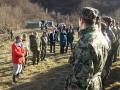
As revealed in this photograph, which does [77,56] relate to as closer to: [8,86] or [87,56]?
[87,56]

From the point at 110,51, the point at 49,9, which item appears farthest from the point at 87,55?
the point at 49,9

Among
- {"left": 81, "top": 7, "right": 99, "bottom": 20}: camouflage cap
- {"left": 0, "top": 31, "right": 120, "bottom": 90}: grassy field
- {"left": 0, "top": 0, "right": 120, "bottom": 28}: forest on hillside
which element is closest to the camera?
{"left": 81, "top": 7, "right": 99, "bottom": 20}: camouflage cap

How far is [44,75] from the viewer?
17.8m

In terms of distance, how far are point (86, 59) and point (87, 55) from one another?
6 centimetres

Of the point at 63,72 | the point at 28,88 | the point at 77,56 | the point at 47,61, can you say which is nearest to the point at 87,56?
the point at 77,56

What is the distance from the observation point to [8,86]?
15.8m

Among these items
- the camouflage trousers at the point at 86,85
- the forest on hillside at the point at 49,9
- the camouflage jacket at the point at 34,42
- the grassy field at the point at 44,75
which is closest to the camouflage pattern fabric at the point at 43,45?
the grassy field at the point at 44,75

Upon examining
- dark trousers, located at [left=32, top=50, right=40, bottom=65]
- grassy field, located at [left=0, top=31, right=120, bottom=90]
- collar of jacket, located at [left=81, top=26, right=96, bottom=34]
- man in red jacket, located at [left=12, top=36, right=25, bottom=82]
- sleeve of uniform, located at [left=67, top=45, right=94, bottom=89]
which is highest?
collar of jacket, located at [left=81, top=26, right=96, bottom=34]

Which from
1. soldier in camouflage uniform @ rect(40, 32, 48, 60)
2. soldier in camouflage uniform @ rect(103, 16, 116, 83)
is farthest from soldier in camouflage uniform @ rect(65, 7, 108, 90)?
soldier in camouflage uniform @ rect(40, 32, 48, 60)

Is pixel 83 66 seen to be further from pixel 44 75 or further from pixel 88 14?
pixel 44 75

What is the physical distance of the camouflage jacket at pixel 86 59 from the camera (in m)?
5.61

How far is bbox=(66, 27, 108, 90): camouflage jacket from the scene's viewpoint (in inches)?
221

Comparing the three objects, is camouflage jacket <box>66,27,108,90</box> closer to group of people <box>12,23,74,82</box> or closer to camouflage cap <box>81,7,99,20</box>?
camouflage cap <box>81,7,99,20</box>

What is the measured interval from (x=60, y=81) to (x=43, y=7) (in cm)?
5101
